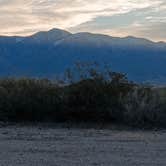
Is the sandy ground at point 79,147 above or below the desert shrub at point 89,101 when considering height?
below

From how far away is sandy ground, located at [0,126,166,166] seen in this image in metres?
17.0

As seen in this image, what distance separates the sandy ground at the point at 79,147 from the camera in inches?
667

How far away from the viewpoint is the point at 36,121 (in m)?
30.0

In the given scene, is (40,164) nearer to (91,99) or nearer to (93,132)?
(93,132)

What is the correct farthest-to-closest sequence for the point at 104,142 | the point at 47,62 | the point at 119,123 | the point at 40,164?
the point at 47,62
the point at 119,123
the point at 104,142
the point at 40,164

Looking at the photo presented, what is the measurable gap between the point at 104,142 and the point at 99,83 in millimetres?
9444

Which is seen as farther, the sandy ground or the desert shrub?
the desert shrub

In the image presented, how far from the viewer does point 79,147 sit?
20.3 m

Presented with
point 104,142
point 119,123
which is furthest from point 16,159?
point 119,123

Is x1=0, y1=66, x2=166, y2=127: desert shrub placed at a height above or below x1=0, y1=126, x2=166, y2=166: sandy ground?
above

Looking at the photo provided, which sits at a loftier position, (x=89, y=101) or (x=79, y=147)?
(x=89, y=101)

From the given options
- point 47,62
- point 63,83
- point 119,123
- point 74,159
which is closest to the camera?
point 74,159

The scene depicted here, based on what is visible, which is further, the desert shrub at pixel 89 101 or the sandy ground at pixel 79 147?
the desert shrub at pixel 89 101

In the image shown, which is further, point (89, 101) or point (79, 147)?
point (89, 101)
